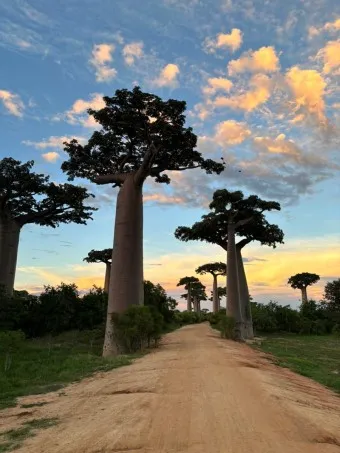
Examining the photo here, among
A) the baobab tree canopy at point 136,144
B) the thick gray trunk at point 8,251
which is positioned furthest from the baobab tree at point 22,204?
the baobab tree canopy at point 136,144

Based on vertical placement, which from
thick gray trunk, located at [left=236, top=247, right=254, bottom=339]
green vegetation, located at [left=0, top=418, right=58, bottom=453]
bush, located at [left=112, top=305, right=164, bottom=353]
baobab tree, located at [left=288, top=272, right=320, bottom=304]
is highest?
baobab tree, located at [left=288, top=272, right=320, bottom=304]

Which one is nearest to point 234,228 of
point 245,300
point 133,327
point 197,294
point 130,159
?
point 245,300

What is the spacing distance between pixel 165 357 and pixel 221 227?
17383 mm

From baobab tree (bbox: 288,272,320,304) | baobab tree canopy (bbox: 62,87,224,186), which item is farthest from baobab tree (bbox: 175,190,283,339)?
baobab tree (bbox: 288,272,320,304)

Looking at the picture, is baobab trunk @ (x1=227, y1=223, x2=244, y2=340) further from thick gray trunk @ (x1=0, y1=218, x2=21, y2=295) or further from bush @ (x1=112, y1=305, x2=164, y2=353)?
thick gray trunk @ (x1=0, y1=218, x2=21, y2=295)

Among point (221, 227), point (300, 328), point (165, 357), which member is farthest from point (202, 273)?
point (165, 357)

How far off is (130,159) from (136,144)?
948 millimetres

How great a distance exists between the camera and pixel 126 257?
1736cm

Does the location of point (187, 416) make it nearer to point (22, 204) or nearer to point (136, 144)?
point (136, 144)

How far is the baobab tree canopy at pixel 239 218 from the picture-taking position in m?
27.8

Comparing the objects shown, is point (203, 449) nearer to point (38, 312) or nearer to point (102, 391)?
point (102, 391)

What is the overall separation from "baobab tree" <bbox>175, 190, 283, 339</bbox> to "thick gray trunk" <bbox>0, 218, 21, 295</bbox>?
11.1m

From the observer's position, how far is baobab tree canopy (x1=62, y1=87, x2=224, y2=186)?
59.4 ft

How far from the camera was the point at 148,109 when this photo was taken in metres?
18.2
